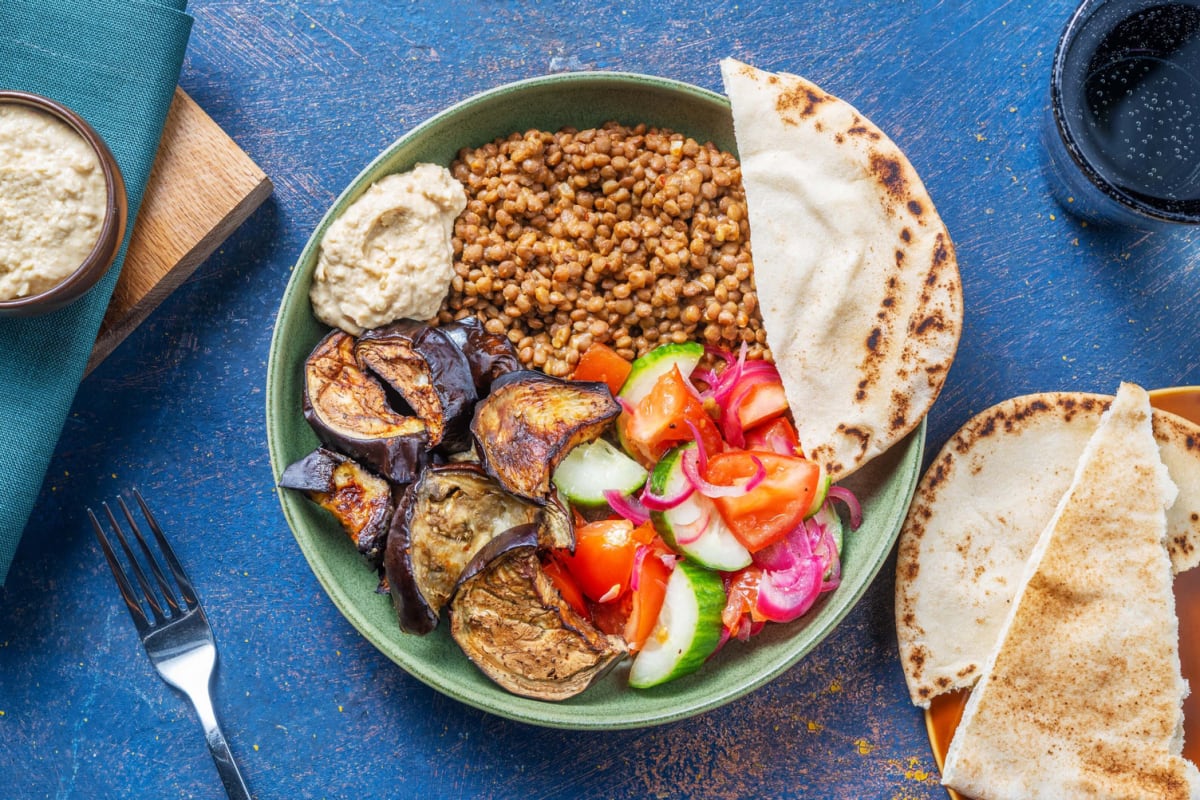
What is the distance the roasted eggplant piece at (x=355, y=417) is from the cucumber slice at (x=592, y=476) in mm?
444

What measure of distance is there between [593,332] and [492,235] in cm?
45

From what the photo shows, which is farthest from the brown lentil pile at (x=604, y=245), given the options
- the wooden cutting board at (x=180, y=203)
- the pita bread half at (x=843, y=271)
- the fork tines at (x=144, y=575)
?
the fork tines at (x=144, y=575)

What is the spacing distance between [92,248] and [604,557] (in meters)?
1.74

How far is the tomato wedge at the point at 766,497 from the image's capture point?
8.66 feet

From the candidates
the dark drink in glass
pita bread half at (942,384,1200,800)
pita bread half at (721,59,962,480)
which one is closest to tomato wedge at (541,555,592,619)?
pita bread half at (721,59,962,480)

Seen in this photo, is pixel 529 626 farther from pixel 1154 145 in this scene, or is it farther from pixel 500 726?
pixel 1154 145

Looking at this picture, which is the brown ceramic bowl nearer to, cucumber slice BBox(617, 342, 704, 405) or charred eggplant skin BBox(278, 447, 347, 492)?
charred eggplant skin BBox(278, 447, 347, 492)

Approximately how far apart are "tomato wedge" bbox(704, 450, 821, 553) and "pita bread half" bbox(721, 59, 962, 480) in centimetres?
10

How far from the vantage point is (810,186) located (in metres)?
2.73

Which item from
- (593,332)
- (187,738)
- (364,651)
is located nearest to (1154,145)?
(593,332)

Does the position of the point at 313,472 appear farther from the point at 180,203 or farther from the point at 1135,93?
the point at 1135,93

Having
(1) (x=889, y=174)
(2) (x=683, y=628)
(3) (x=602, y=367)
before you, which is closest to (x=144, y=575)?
(3) (x=602, y=367)

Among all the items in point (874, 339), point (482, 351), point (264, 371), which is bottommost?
point (264, 371)

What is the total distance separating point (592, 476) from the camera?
277 cm
